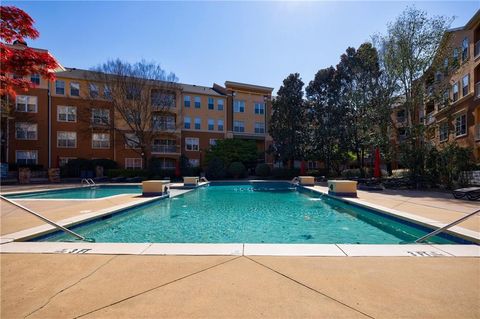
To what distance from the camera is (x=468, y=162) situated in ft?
51.1

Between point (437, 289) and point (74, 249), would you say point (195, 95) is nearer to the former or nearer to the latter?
point (74, 249)

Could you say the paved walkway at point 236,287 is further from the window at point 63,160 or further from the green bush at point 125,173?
the window at point 63,160

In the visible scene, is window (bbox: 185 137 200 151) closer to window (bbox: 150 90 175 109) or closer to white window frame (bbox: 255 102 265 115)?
window (bbox: 150 90 175 109)

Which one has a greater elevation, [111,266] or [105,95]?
[105,95]

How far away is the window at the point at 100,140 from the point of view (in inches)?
1215

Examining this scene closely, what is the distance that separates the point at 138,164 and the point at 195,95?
12.8m

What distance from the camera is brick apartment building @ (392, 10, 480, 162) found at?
18.5 metres

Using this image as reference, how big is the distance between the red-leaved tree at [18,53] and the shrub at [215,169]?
22.5 meters

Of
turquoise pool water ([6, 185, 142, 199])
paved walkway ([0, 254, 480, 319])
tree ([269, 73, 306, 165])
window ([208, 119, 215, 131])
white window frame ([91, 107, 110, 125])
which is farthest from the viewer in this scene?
window ([208, 119, 215, 131])

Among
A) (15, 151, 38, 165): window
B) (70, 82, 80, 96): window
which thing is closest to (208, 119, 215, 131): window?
(70, 82, 80, 96): window

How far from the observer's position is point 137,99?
29484 millimetres

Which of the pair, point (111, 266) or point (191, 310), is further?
point (111, 266)

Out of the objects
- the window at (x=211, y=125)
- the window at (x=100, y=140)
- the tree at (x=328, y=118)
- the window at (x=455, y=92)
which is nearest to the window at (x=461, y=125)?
the window at (x=455, y=92)

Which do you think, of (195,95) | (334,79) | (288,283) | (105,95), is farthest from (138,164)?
(288,283)
